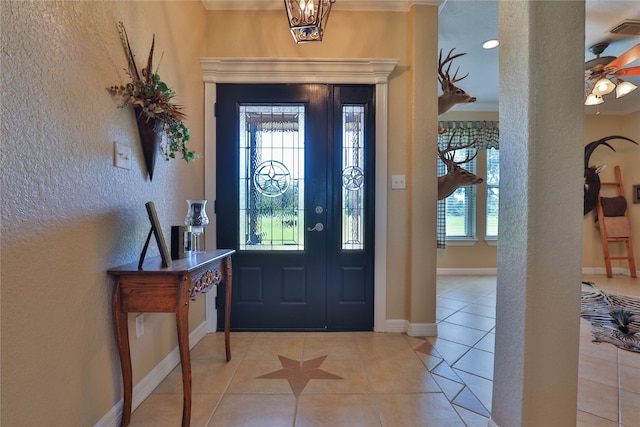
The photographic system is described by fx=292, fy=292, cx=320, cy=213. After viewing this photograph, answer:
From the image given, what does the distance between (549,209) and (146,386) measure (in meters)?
2.31

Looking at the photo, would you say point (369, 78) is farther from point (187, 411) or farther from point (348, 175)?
point (187, 411)

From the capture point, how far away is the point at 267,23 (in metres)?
2.65

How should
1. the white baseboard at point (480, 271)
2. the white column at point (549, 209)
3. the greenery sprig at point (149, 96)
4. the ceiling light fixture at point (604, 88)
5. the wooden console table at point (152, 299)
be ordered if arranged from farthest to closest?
the white baseboard at point (480, 271) < the ceiling light fixture at point (604, 88) < the greenery sprig at point (149, 96) < the wooden console table at point (152, 299) < the white column at point (549, 209)

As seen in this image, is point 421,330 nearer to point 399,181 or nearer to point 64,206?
point 399,181

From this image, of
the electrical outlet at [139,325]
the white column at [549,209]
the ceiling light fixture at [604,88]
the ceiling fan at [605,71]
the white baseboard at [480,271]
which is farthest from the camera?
the white baseboard at [480,271]

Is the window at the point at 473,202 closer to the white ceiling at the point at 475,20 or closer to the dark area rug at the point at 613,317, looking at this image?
the white ceiling at the point at 475,20

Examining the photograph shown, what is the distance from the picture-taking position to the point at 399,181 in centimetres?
264

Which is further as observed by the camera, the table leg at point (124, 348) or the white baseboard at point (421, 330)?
the white baseboard at point (421, 330)

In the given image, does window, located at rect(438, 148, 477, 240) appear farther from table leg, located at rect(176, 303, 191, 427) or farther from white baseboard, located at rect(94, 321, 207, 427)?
table leg, located at rect(176, 303, 191, 427)

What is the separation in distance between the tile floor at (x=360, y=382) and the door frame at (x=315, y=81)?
19.2 inches

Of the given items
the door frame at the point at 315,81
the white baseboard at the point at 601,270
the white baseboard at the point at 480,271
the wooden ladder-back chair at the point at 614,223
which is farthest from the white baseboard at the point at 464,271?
the door frame at the point at 315,81

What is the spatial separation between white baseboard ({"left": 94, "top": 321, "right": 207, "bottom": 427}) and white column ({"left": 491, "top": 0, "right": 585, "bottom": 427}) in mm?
1885

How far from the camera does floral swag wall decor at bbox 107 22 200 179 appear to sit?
1.55 meters

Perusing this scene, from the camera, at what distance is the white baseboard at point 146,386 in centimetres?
145
